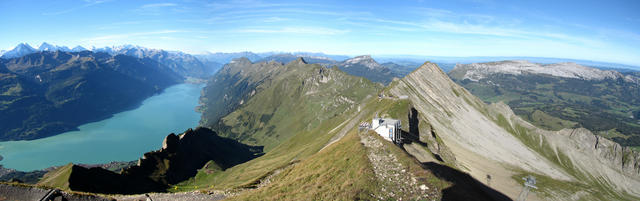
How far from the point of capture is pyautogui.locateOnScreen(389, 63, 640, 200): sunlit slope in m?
88.0

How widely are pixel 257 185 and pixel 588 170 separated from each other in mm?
155832

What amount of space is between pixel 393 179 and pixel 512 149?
117 meters

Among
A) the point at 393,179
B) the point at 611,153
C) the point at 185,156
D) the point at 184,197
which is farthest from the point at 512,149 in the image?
the point at 185,156

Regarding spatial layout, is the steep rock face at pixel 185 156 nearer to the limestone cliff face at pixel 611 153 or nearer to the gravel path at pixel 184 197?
the gravel path at pixel 184 197

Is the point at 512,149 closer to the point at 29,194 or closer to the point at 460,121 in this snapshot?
the point at 460,121

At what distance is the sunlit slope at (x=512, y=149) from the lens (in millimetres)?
88000

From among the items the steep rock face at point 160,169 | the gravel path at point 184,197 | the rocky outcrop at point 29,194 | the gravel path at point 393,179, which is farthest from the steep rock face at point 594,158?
the steep rock face at point 160,169

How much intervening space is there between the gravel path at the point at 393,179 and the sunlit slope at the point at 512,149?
5670cm

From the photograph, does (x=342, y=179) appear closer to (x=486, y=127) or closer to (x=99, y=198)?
(x=99, y=198)

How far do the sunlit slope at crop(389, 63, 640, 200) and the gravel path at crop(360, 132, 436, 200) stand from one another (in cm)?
5670

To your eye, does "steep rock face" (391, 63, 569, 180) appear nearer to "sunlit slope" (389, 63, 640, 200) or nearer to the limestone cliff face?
"sunlit slope" (389, 63, 640, 200)

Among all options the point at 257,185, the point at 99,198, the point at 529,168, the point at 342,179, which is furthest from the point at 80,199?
the point at 529,168

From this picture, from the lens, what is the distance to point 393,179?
2700 cm

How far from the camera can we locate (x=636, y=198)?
108m
